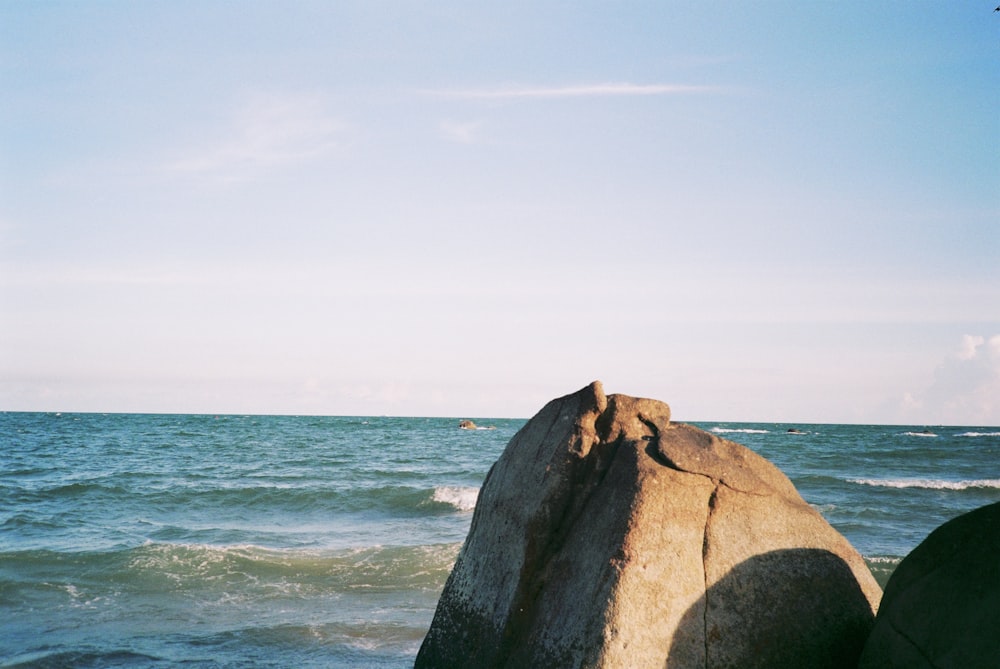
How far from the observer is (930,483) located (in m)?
28.2

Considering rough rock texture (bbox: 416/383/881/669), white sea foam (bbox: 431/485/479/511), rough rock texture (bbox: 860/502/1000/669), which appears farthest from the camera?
white sea foam (bbox: 431/485/479/511)

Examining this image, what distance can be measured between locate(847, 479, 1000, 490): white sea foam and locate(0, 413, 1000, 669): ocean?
0.10 metres

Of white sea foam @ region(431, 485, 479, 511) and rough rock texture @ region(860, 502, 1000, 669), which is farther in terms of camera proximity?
white sea foam @ region(431, 485, 479, 511)

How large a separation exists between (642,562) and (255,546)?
1153 centimetres

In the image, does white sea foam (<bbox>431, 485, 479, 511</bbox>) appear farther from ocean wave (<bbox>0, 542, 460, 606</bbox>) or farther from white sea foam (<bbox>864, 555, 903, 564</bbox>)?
white sea foam (<bbox>864, 555, 903, 564</bbox>)

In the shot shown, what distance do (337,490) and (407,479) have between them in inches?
161

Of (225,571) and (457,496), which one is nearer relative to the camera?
(225,571)

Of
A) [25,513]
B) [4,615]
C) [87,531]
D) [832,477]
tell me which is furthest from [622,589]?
[832,477]

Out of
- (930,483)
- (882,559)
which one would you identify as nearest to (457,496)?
(882,559)

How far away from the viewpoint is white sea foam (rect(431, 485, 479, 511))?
21656mm

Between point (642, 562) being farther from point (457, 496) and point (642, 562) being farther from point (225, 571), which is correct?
point (457, 496)

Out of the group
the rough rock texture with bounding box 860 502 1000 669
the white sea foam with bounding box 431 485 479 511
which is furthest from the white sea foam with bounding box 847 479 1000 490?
the rough rock texture with bounding box 860 502 1000 669

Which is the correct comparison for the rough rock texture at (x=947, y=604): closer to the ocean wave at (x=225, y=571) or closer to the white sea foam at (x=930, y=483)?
the ocean wave at (x=225, y=571)

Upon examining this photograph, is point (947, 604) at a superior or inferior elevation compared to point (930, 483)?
superior
